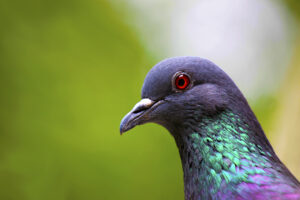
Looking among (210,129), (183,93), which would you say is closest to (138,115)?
(183,93)

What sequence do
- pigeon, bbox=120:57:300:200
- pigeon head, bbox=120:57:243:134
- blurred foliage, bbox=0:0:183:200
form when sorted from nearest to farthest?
pigeon, bbox=120:57:300:200 → pigeon head, bbox=120:57:243:134 → blurred foliage, bbox=0:0:183:200

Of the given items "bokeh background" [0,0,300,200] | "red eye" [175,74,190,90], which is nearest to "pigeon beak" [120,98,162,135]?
"red eye" [175,74,190,90]

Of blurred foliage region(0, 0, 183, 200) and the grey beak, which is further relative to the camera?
blurred foliage region(0, 0, 183, 200)

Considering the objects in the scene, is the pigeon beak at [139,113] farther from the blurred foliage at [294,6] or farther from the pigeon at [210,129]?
the blurred foliage at [294,6]

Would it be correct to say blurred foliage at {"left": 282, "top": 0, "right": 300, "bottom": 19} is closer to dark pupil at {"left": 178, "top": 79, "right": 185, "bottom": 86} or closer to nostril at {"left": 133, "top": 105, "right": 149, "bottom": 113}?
dark pupil at {"left": 178, "top": 79, "right": 185, "bottom": 86}

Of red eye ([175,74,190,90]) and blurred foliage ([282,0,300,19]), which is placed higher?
blurred foliage ([282,0,300,19])

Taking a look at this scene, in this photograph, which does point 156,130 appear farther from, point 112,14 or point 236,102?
point 236,102
